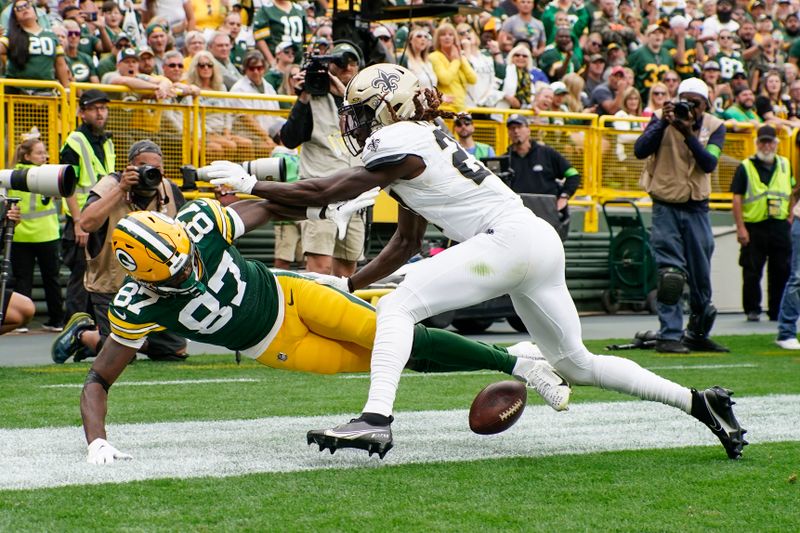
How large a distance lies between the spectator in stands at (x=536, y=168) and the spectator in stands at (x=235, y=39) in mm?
3273

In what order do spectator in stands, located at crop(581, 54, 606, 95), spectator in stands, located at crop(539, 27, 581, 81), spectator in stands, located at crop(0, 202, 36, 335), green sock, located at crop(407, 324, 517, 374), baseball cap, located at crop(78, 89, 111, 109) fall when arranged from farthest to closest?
spectator in stands, located at crop(539, 27, 581, 81) → spectator in stands, located at crop(581, 54, 606, 95) → baseball cap, located at crop(78, 89, 111, 109) → spectator in stands, located at crop(0, 202, 36, 335) → green sock, located at crop(407, 324, 517, 374)

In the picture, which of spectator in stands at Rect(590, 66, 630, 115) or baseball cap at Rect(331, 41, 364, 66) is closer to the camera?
baseball cap at Rect(331, 41, 364, 66)

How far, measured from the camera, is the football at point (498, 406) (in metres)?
5.22

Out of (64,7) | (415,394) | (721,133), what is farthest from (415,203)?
(64,7)

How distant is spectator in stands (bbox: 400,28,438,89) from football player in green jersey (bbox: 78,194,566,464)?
7773 millimetres

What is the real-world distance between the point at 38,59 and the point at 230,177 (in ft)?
23.6

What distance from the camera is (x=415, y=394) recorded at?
7.11 m

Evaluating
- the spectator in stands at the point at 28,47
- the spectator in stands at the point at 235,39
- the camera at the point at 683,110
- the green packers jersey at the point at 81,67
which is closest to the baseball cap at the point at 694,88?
the camera at the point at 683,110

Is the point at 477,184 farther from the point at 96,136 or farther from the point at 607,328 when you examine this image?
the point at 607,328

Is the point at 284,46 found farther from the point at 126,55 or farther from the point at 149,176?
→ the point at 149,176

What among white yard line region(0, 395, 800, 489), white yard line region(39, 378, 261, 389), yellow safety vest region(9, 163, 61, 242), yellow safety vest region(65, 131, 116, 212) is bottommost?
white yard line region(39, 378, 261, 389)

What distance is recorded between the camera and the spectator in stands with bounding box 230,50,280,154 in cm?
1184

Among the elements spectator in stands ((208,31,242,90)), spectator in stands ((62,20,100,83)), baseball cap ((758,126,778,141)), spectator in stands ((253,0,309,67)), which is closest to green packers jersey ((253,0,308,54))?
spectator in stands ((253,0,309,67))

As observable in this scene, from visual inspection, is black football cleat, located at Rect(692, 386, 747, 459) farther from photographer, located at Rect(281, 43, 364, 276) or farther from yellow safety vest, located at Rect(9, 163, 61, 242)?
yellow safety vest, located at Rect(9, 163, 61, 242)
